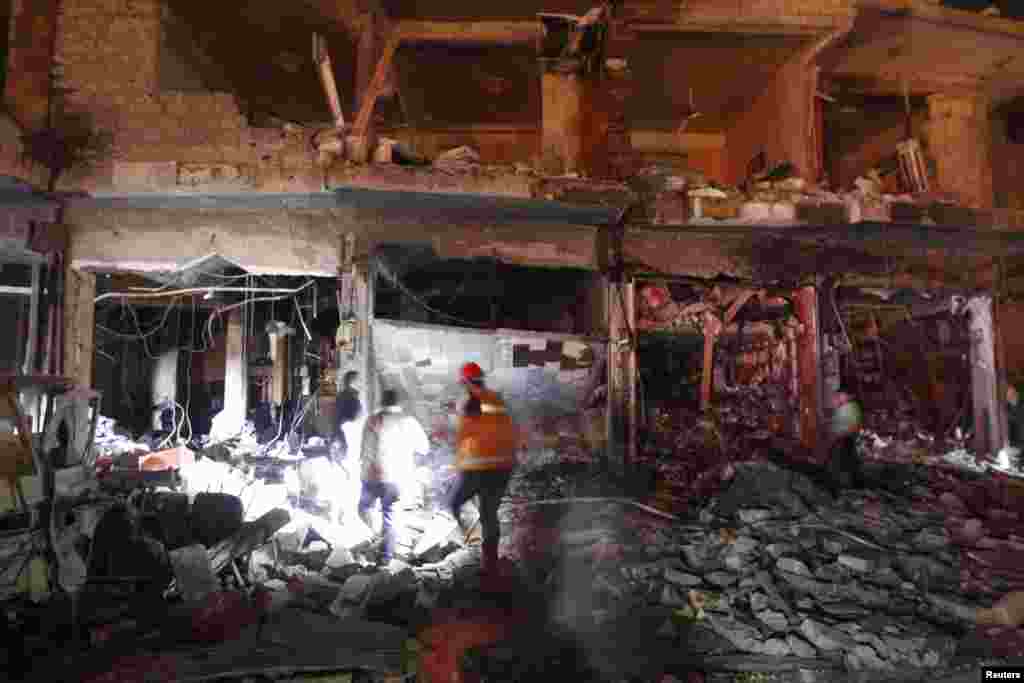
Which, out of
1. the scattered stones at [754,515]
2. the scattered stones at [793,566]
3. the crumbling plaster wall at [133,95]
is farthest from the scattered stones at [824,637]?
the crumbling plaster wall at [133,95]

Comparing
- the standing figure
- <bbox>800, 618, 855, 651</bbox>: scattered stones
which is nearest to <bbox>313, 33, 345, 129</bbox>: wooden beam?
the standing figure

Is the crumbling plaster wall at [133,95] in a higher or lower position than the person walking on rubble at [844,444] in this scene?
higher

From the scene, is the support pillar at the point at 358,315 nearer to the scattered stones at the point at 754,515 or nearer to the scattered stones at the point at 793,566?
the scattered stones at the point at 754,515

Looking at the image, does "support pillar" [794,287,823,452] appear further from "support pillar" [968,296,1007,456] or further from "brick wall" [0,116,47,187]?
"brick wall" [0,116,47,187]

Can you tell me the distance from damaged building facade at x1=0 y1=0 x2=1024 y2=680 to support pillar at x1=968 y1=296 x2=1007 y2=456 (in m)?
0.04

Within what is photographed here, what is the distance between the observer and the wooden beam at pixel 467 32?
9.77 metres

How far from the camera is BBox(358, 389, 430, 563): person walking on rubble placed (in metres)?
6.15

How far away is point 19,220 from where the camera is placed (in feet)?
25.1

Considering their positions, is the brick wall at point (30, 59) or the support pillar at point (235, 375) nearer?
the brick wall at point (30, 59)

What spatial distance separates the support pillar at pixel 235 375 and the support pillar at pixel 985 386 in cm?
1516

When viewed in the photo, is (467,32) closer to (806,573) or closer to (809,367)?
(809,367)

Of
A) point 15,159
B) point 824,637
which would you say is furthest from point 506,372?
point 15,159

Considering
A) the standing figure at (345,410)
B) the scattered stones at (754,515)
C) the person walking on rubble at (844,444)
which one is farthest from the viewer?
the person walking on rubble at (844,444)

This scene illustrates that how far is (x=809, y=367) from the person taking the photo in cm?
933
